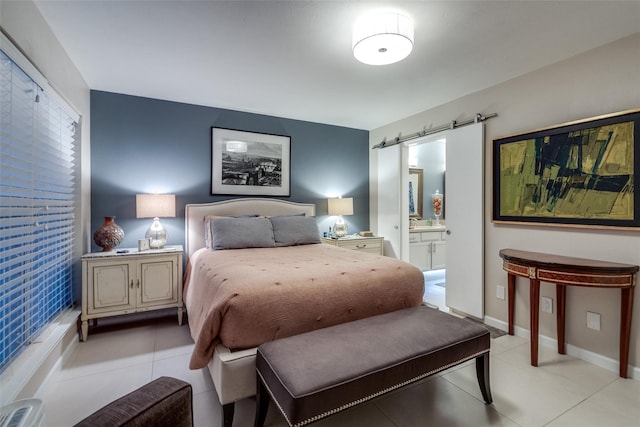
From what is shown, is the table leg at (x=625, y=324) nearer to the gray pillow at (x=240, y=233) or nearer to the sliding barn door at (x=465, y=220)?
the sliding barn door at (x=465, y=220)

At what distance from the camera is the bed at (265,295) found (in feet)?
5.21

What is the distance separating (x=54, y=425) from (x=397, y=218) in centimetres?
377

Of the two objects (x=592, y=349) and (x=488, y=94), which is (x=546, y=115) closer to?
(x=488, y=94)

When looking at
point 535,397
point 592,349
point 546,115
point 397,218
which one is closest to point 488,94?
point 546,115

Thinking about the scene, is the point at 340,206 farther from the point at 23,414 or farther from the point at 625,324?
the point at 23,414

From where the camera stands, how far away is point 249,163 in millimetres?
3863

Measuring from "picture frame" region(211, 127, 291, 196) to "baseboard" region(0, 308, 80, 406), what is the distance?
6.16 ft

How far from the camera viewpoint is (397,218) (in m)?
4.23

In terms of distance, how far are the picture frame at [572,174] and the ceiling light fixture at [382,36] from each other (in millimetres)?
1500

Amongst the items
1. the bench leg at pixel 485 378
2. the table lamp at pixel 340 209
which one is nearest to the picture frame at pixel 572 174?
the bench leg at pixel 485 378

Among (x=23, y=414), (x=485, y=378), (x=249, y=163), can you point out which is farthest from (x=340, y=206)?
(x=23, y=414)

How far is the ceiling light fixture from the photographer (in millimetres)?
1855

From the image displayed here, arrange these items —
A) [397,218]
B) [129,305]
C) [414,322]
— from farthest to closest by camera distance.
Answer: [397,218] < [129,305] < [414,322]

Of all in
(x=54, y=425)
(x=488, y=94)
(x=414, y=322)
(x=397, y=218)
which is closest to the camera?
(x=54, y=425)
